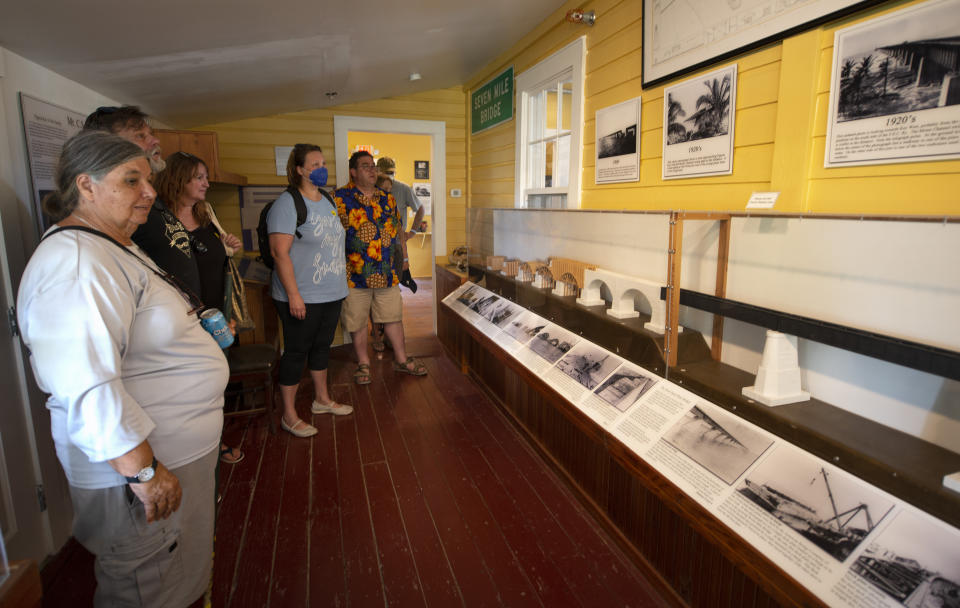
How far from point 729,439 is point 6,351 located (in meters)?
2.29

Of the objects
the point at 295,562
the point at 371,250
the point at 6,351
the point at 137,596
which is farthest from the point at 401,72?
the point at 137,596

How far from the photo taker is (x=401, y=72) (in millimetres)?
3740

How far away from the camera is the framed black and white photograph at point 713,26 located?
1.52 meters

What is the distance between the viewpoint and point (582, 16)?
2.71 m

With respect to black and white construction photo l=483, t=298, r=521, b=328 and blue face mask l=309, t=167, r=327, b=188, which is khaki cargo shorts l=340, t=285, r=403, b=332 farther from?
blue face mask l=309, t=167, r=327, b=188

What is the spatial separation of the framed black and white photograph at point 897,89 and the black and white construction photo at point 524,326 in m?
1.29

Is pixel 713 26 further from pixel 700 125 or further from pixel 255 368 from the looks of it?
pixel 255 368

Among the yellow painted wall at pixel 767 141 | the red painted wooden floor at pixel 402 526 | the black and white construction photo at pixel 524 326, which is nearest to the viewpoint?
the yellow painted wall at pixel 767 141

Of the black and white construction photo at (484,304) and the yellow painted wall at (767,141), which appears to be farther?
the black and white construction photo at (484,304)

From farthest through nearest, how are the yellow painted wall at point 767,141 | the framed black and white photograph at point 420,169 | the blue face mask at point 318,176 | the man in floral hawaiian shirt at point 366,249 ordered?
1. the framed black and white photograph at point 420,169
2. the man in floral hawaiian shirt at point 366,249
3. the blue face mask at point 318,176
4. the yellow painted wall at point 767,141

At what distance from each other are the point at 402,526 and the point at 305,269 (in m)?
1.35

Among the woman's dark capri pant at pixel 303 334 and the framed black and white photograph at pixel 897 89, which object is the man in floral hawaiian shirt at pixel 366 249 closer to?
the woman's dark capri pant at pixel 303 334

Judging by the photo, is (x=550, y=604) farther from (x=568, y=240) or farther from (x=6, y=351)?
(x=6, y=351)

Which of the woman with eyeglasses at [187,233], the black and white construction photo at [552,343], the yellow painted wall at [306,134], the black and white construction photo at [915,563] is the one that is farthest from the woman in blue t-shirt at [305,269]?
the black and white construction photo at [915,563]
